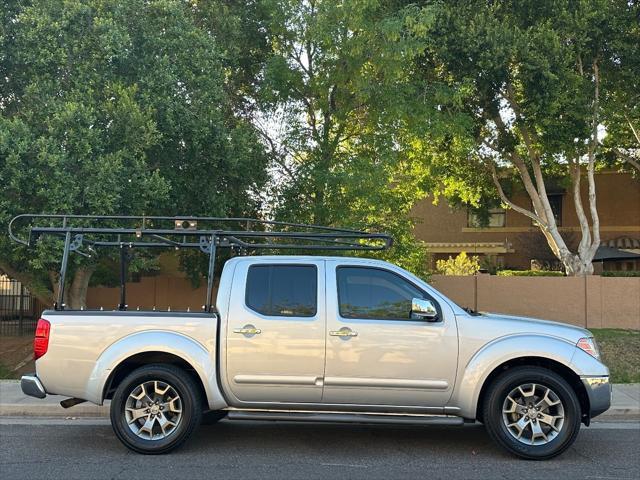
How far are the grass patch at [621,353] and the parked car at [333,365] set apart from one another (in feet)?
18.1

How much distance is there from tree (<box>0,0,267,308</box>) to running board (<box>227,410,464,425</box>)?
185 inches

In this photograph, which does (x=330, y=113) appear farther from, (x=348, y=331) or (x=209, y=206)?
(x=348, y=331)

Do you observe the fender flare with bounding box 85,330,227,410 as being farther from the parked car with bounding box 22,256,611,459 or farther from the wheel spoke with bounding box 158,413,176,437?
the wheel spoke with bounding box 158,413,176,437

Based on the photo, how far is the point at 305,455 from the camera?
586cm

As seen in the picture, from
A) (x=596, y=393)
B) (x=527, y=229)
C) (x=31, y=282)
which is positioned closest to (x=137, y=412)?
(x=596, y=393)

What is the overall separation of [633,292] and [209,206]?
1059 centimetres

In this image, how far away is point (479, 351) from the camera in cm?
567

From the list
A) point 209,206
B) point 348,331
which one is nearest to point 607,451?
point 348,331

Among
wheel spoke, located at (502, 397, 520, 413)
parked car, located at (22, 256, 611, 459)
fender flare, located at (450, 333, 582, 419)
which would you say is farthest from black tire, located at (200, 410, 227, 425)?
wheel spoke, located at (502, 397, 520, 413)

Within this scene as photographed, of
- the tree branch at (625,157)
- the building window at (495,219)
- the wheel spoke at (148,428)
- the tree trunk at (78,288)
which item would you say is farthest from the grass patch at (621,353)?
the building window at (495,219)

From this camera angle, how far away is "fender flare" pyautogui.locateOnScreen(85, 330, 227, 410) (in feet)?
18.8

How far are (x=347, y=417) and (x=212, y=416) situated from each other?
1.59 meters

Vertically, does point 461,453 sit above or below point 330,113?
below

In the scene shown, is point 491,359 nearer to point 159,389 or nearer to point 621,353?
point 159,389
